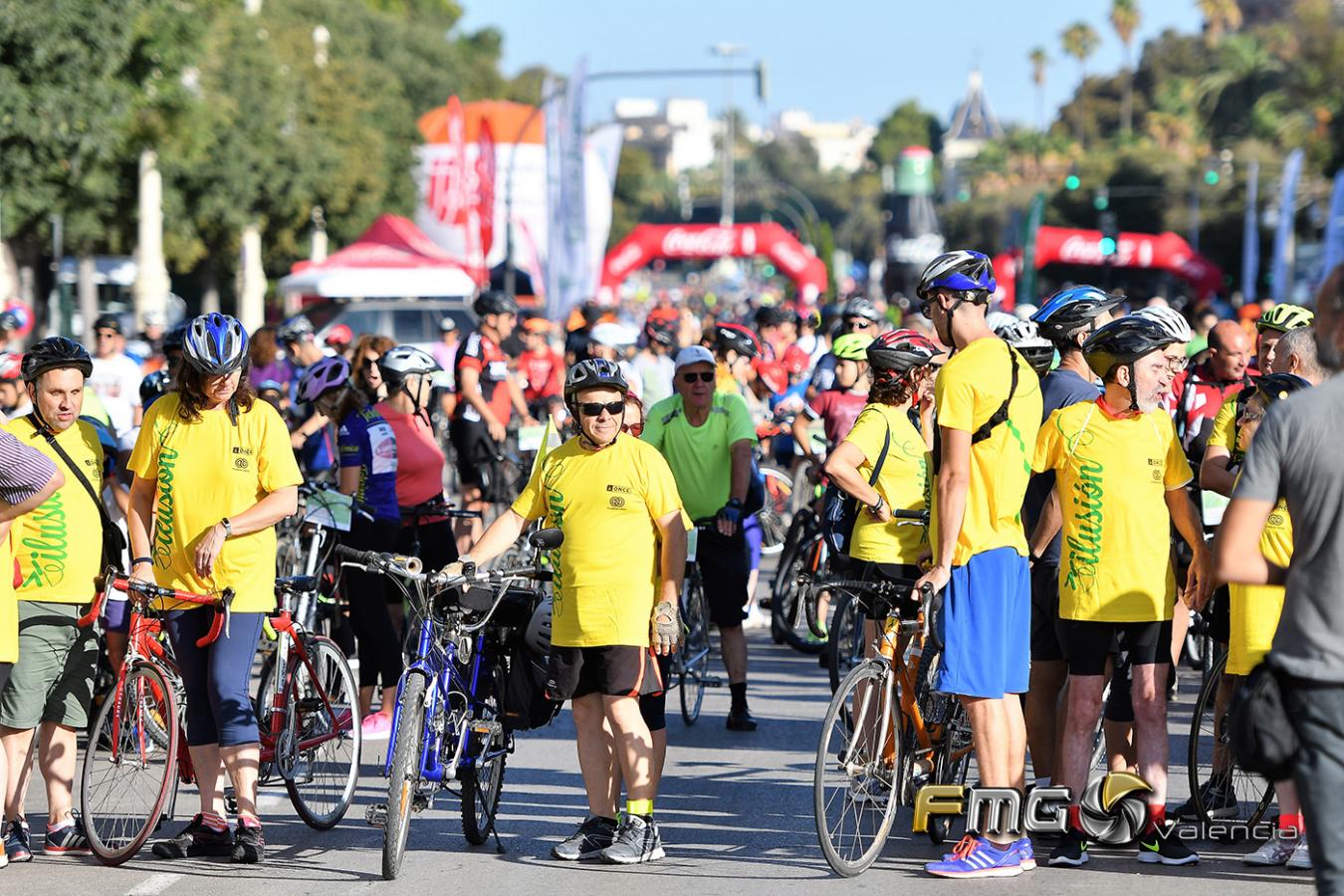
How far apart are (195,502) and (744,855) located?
7.92 feet

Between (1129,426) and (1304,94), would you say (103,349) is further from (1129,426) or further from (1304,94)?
(1304,94)

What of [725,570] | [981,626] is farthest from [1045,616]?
[725,570]

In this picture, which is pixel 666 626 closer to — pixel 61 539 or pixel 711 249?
pixel 61 539

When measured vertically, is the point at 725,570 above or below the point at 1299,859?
above

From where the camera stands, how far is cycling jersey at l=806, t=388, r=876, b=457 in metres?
11.6

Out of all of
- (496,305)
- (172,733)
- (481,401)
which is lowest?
(172,733)

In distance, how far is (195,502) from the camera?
7.18 metres

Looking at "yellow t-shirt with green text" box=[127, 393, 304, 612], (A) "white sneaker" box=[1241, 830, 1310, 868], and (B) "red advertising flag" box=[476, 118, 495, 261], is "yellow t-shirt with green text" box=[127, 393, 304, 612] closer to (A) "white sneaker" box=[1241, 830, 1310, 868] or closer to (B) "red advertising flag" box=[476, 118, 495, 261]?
(A) "white sneaker" box=[1241, 830, 1310, 868]

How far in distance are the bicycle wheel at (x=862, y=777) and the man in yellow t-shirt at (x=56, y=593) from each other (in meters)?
2.82

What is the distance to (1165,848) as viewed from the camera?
7070 mm

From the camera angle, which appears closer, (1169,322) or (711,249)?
(1169,322)

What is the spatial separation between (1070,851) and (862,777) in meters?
0.82

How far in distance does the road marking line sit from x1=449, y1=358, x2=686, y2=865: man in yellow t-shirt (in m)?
1.49

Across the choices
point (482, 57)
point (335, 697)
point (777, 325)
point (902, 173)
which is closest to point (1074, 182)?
point (777, 325)
